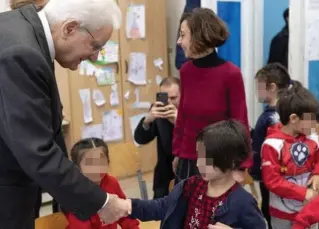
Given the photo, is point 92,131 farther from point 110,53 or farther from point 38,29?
point 38,29

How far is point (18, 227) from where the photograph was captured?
1.52 meters

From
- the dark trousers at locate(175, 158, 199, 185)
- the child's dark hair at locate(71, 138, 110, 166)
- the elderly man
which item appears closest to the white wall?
the dark trousers at locate(175, 158, 199, 185)

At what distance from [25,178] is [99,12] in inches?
20.7

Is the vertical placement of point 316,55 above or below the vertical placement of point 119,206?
above

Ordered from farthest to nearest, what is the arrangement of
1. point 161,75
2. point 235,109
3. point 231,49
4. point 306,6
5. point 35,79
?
point 161,75
point 231,49
point 306,6
point 235,109
point 35,79

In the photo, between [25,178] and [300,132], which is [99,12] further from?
[300,132]

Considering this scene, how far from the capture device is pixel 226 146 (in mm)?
1764

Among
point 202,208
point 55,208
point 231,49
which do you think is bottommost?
point 55,208

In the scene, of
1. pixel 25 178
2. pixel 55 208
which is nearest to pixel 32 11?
pixel 25 178

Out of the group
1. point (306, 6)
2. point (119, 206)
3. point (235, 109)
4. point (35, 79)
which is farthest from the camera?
point (306, 6)

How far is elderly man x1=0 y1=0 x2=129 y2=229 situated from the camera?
4.35ft

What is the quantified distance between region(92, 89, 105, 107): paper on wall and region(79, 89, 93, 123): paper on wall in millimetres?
60

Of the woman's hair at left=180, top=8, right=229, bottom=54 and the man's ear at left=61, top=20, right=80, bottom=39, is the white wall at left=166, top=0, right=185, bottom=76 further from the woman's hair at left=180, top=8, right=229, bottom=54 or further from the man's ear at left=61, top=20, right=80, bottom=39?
the man's ear at left=61, top=20, right=80, bottom=39

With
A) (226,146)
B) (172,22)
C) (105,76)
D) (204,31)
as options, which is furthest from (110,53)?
(226,146)
